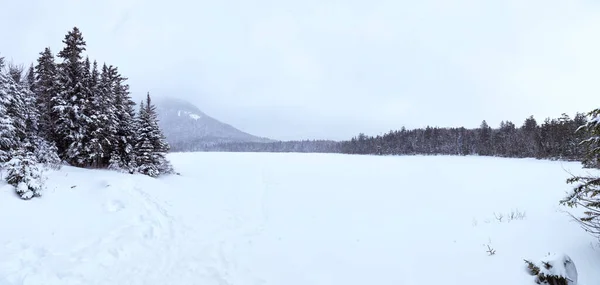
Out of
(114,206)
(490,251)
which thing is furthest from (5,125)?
(490,251)

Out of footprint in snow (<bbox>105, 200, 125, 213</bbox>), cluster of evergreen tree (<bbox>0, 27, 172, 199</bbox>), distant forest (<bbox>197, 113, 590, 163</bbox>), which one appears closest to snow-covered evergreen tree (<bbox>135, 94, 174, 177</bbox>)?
cluster of evergreen tree (<bbox>0, 27, 172, 199</bbox>)

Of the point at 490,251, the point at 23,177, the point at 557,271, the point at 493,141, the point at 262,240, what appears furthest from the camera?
the point at 493,141

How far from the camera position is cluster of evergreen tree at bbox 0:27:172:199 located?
17641 millimetres

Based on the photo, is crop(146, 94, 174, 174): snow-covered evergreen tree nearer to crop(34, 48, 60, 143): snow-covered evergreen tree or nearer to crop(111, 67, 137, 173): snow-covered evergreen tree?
crop(111, 67, 137, 173): snow-covered evergreen tree

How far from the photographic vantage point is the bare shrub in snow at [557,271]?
5.45 metres

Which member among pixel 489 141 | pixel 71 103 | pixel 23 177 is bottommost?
pixel 23 177

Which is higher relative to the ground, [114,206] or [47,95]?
[47,95]

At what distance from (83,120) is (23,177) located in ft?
39.1

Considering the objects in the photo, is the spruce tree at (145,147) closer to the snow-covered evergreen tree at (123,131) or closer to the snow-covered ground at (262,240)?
the snow-covered evergreen tree at (123,131)

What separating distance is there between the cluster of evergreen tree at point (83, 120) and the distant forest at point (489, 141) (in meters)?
48.6

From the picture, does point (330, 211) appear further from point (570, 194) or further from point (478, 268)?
point (570, 194)

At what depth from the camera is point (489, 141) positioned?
81.2 metres

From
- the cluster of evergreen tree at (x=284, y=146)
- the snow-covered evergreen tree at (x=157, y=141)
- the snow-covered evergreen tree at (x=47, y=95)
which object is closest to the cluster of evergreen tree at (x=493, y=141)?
the cluster of evergreen tree at (x=284, y=146)

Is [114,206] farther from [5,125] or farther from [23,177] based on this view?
[5,125]
